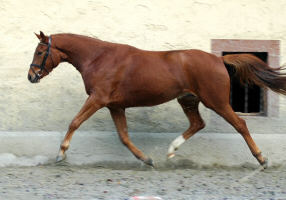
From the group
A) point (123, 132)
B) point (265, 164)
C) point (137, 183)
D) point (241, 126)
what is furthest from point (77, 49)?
point (265, 164)

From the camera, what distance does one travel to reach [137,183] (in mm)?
6145

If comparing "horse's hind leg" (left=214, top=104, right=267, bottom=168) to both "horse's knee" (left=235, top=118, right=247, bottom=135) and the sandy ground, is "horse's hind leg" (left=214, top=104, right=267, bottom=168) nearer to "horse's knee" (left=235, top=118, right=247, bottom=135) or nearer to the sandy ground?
"horse's knee" (left=235, top=118, right=247, bottom=135)

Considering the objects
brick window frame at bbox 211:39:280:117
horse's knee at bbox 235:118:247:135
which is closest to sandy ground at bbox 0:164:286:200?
horse's knee at bbox 235:118:247:135

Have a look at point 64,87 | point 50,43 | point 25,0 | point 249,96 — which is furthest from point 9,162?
point 249,96

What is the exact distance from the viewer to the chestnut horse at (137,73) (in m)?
6.57

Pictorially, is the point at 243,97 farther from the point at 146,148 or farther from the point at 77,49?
the point at 77,49

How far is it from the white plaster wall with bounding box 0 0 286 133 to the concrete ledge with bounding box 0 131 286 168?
14cm

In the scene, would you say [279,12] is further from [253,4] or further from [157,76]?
[157,76]

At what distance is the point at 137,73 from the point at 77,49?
32.6 inches

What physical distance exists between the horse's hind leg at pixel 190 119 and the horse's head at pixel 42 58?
1785 millimetres

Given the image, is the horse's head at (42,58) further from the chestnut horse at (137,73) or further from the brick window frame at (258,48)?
the brick window frame at (258,48)

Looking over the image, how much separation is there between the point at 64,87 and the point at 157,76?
4.76ft

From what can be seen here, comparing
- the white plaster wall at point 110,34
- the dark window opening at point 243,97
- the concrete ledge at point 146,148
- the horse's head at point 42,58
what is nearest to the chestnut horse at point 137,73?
the horse's head at point 42,58

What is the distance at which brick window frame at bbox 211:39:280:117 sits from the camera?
7.39 metres
